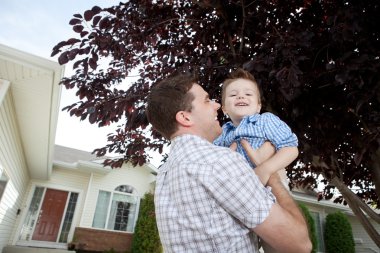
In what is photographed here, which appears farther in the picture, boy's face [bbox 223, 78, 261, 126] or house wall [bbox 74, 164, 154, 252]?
house wall [bbox 74, 164, 154, 252]

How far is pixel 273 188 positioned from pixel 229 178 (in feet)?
1.18

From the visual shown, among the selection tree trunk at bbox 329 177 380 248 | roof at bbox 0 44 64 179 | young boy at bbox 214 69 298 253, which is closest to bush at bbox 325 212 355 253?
tree trunk at bbox 329 177 380 248

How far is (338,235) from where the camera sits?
51.2 ft

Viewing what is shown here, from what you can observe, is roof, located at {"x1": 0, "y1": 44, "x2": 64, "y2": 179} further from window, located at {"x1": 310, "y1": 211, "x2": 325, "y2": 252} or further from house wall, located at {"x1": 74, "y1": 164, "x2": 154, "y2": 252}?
window, located at {"x1": 310, "y1": 211, "x2": 325, "y2": 252}

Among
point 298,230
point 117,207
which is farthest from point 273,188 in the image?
point 117,207

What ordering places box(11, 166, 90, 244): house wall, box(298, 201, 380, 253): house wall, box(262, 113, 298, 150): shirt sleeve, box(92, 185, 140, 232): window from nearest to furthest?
box(262, 113, 298, 150): shirt sleeve < box(11, 166, 90, 244): house wall < box(92, 185, 140, 232): window < box(298, 201, 380, 253): house wall

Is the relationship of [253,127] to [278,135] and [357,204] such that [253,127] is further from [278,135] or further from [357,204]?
[357,204]

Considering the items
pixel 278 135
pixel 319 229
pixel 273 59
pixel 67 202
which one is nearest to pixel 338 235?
pixel 319 229

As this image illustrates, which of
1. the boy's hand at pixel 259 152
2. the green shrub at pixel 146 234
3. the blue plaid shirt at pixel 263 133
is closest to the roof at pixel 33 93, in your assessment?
the blue plaid shirt at pixel 263 133

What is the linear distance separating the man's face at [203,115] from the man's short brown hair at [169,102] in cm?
3

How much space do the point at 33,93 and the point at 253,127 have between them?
447 centimetres

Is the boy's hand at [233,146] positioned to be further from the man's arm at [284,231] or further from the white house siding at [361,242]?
the white house siding at [361,242]

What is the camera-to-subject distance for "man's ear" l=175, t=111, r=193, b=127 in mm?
1636

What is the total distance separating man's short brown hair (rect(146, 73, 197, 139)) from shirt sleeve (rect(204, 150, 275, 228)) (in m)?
0.51
